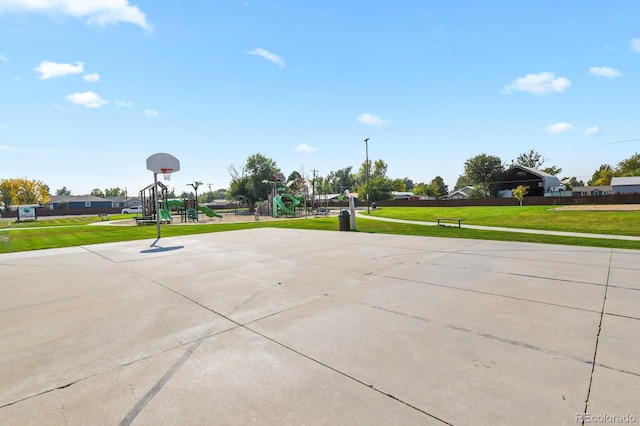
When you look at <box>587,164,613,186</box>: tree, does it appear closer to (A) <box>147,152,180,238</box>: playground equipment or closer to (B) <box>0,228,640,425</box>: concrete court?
(B) <box>0,228,640,425</box>: concrete court

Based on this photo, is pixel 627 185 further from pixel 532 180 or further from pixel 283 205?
pixel 283 205

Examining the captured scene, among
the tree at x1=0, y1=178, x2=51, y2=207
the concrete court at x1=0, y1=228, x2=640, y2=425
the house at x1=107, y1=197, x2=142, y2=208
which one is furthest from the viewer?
the house at x1=107, y1=197, x2=142, y2=208

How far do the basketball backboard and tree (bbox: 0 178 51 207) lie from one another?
278 feet

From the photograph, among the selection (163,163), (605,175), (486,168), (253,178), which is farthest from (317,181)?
(605,175)

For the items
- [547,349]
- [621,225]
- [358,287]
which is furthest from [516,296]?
[621,225]

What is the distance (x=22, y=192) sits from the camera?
78.5m

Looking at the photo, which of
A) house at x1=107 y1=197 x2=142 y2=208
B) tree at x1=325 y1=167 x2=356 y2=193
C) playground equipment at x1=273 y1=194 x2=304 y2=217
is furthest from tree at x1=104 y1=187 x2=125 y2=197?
playground equipment at x1=273 y1=194 x2=304 y2=217

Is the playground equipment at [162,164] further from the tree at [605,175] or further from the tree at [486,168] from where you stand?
the tree at [605,175]

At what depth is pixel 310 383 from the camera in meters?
3.16

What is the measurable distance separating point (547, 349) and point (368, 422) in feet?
8.60

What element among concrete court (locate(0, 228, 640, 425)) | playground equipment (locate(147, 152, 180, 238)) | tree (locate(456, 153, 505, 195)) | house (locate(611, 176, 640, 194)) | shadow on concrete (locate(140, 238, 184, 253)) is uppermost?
tree (locate(456, 153, 505, 195))

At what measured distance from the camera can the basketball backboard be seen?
20.4m

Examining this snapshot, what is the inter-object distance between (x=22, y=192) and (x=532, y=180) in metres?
117

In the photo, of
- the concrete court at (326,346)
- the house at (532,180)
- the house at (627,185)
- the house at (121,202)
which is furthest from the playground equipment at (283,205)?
the house at (121,202)
